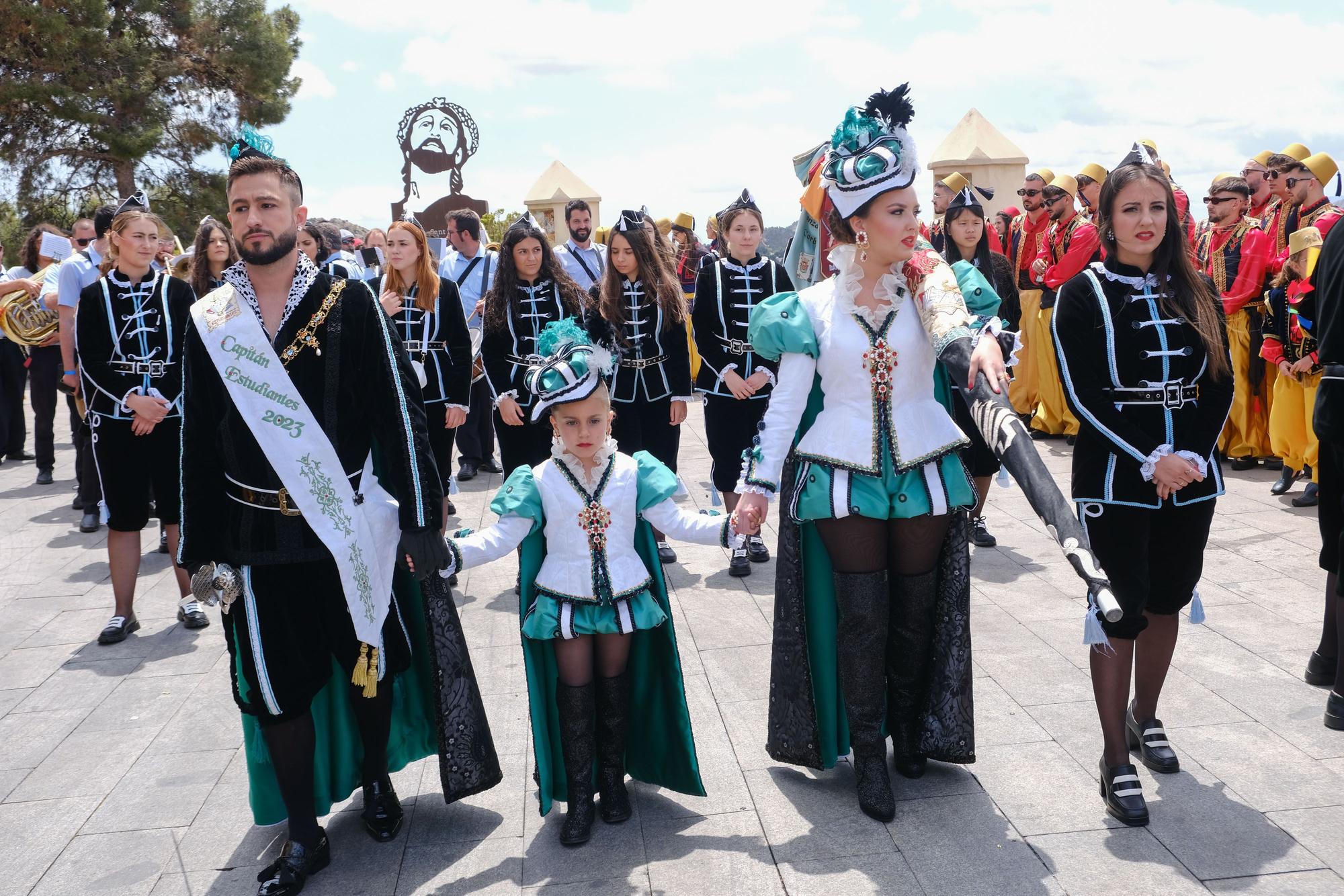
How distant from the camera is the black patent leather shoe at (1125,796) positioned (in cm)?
343

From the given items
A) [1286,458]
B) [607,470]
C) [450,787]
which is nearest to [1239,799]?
[607,470]

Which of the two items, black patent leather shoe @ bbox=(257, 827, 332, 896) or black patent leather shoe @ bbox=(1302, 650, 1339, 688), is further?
black patent leather shoe @ bbox=(1302, 650, 1339, 688)

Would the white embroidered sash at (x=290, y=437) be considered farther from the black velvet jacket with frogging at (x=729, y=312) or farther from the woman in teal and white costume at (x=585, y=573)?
the black velvet jacket with frogging at (x=729, y=312)

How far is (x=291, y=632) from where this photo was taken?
3.33 meters

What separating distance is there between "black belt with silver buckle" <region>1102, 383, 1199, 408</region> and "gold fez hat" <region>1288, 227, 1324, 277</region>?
337 centimetres

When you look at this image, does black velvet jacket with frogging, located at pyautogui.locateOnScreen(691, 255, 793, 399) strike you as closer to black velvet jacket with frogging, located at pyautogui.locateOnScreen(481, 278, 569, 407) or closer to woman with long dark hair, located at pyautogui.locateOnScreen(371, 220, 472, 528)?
black velvet jacket with frogging, located at pyautogui.locateOnScreen(481, 278, 569, 407)

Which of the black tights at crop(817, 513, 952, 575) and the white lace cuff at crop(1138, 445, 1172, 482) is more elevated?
the white lace cuff at crop(1138, 445, 1172, 482)

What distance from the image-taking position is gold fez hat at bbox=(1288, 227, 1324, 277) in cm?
628

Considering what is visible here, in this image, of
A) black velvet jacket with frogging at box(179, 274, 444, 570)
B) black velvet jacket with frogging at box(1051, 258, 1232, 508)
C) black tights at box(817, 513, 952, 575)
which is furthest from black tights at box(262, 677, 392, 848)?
black velvet jacket with frogging at box(1051, 258, 1232, 508)

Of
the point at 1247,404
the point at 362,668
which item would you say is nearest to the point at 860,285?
the point at 362,668

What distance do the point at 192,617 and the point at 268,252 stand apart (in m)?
3.28

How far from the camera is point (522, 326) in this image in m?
6.64

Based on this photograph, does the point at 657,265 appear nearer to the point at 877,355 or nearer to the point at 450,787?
the point at 877,355

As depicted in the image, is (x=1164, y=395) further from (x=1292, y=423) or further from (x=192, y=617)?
(x=1292, y=423)
